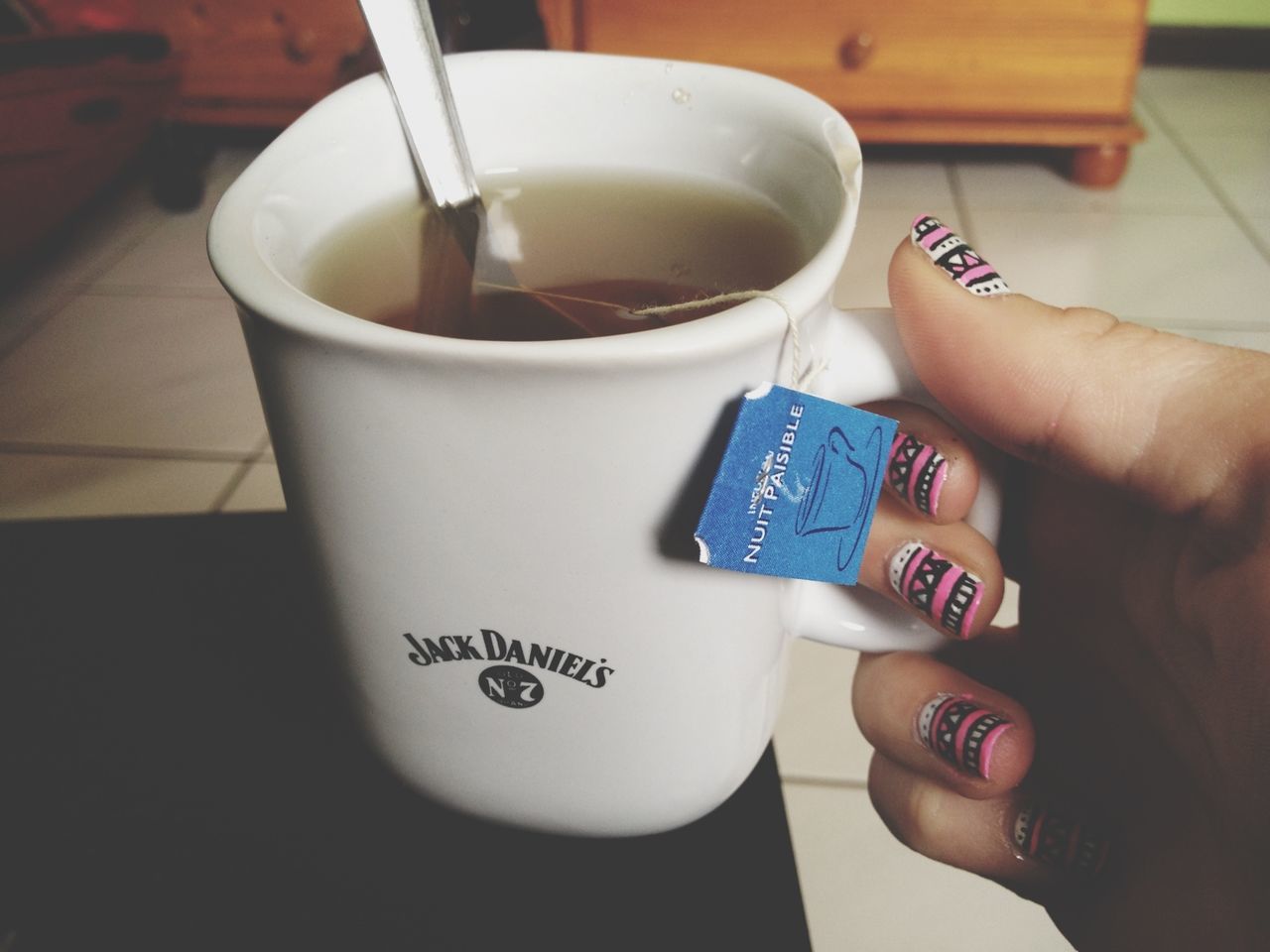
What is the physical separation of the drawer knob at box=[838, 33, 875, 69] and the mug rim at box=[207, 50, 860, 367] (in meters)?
1.39

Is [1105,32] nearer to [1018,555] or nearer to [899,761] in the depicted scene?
[1018,555]

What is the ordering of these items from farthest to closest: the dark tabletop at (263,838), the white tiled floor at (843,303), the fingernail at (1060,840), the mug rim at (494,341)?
the white tiled floor at (843,303) → the fingernail at (1060,840) → the dark tabletop at (263,838) → the mug rim at (494,341)

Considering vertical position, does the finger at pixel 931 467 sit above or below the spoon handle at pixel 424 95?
below

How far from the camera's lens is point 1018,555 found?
53 cm

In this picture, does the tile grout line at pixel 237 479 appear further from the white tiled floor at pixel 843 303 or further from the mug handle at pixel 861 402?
the mug handle at pixel 861 402

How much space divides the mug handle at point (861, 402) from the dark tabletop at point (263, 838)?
0.22ft

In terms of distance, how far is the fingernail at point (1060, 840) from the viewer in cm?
45

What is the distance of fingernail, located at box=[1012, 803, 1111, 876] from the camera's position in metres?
0.45

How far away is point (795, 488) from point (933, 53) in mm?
1561

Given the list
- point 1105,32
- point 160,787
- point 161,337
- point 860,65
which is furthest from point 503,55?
point 1105,32

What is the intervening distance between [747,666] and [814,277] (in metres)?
0.13

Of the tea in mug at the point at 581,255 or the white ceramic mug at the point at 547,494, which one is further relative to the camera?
the tea in mug at the point at 581,255

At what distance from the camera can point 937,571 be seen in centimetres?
41

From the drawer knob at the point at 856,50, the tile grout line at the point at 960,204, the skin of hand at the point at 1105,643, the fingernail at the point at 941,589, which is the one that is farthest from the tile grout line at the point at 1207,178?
the fingernail at the point at 941,589
